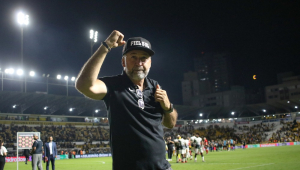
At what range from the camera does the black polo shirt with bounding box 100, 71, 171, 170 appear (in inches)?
114

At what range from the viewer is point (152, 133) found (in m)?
3.02

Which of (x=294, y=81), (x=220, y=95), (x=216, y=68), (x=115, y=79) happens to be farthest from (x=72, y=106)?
(x=216, y=68)

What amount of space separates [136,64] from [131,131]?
67cm

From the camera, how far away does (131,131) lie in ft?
9.53

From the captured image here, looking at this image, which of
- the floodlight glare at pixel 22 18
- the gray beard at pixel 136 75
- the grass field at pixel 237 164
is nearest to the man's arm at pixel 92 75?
the gray beard at pixel 136 75

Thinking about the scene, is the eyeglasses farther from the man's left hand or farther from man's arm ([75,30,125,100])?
man's arm ([75,30,125,100])

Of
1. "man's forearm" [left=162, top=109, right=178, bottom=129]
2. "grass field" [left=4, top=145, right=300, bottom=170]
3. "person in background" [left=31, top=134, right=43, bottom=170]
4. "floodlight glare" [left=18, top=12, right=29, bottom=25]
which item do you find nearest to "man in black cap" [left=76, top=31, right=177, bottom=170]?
"man's forearm" [left=162, top=109, right=178, bottom=129]

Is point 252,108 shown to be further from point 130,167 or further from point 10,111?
point 130,167

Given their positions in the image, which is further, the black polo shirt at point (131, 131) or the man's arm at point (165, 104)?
the man's arm at point (165, 104)

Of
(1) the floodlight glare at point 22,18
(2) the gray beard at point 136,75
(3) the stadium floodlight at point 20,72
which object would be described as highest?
(1) the floodlight glare at point 22,18

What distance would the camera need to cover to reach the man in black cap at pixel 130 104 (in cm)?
282

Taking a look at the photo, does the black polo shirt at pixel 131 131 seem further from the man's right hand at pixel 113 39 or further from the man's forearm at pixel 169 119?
the man's right hand at pixel 113 39

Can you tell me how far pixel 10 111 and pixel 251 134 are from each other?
48843 millimetres

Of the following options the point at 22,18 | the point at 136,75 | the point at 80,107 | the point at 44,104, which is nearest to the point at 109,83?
the point at 136,75
